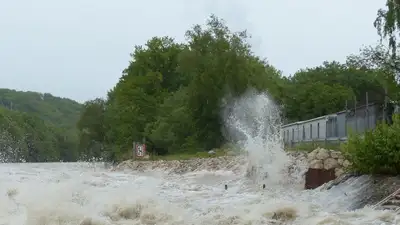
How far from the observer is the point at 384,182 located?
1352 centimetres

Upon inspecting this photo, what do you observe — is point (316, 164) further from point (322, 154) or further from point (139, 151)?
point (139, 151)

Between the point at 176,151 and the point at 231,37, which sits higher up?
the point at 231,37

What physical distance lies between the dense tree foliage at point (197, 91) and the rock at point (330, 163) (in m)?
17.1

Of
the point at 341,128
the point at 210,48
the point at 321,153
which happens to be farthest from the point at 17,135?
the point at 321,153

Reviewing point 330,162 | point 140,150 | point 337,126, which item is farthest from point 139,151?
point 330,162

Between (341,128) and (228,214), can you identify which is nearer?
(228,214)

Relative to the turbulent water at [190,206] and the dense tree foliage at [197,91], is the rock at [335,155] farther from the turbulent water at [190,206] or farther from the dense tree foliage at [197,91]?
the dense tree foliage at [197,91]

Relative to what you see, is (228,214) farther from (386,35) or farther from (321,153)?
(386,35)

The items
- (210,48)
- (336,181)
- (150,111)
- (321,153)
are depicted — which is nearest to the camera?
(336,181)

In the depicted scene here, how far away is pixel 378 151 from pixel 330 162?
157 inches

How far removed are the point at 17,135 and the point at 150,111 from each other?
A: 6723cm

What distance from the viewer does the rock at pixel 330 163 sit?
17656 mm

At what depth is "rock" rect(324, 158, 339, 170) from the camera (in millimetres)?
17656

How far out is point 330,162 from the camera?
59.0 feet
